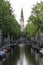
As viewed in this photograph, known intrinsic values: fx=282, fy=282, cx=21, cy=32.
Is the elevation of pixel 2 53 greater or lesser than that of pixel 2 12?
lesser

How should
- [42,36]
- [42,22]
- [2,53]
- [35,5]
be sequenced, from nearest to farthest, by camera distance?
[2,53]
[42,22]
[35,5]
[42,36]

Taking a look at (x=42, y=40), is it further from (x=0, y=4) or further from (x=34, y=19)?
(x=0, y=4)

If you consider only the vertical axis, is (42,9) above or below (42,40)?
above

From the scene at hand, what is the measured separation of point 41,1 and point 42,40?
41701 mm

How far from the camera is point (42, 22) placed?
64.6 meters

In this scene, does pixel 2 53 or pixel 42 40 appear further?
pixel 42 40

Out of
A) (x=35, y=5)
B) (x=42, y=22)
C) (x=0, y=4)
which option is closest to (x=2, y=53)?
(x=0, y=4)

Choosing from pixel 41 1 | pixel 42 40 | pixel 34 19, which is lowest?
pixel 42 40

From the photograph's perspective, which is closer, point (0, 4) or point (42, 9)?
point (0, 4)

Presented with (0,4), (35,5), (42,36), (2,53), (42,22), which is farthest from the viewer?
(42,36)

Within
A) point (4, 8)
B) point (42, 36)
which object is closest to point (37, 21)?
point (4, 8)

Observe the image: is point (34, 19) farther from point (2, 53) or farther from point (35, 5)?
point (2, 53)

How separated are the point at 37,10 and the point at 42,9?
9.79ft

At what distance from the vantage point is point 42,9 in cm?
6525
